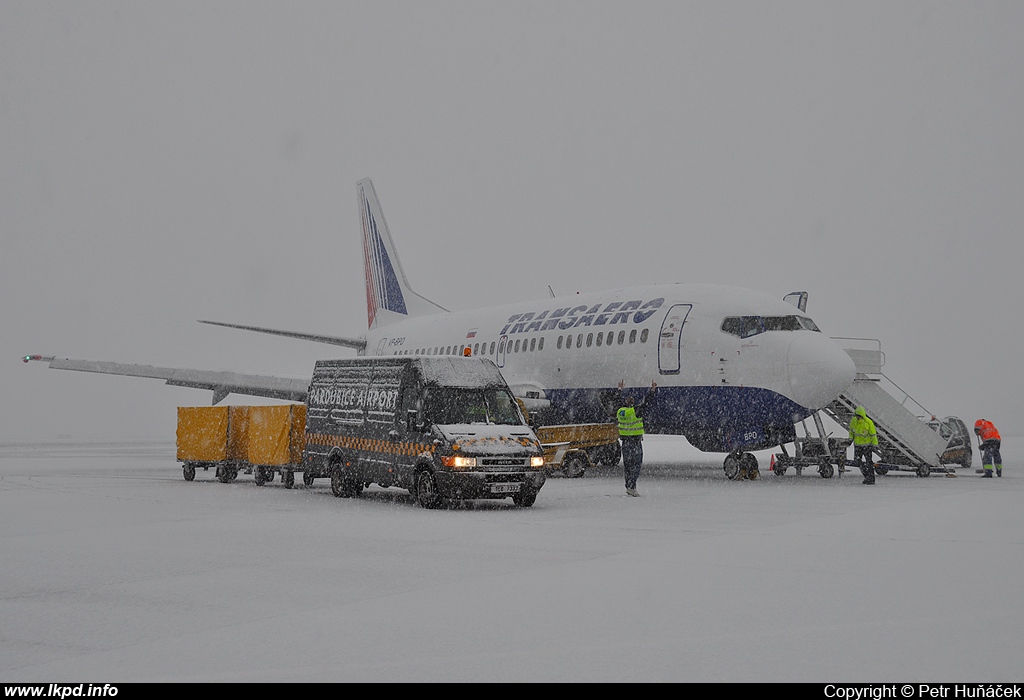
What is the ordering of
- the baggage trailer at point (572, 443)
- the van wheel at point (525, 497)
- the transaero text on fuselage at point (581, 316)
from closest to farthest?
the van wheel at point (525, 497) → the transaero text on fuselage at point (581, 316) → the baggage trailer at point (572, 443)

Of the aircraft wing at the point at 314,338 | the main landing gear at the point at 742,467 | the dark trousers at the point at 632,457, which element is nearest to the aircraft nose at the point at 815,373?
the main landing gear at the point at 742,467

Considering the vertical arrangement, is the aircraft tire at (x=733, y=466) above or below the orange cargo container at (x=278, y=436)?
below

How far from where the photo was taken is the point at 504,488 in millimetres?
15562

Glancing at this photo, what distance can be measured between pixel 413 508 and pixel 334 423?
11.2ft

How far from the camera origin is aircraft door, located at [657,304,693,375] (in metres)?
22.0

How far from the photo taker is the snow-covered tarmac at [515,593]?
19.2ft

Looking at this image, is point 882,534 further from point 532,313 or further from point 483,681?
point 532,313

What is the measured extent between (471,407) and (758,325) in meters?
7.15

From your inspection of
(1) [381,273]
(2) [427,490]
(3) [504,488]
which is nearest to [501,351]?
(1) [381,273]

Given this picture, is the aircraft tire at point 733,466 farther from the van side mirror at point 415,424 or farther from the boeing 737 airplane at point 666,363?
the van side mirror at point 415,424

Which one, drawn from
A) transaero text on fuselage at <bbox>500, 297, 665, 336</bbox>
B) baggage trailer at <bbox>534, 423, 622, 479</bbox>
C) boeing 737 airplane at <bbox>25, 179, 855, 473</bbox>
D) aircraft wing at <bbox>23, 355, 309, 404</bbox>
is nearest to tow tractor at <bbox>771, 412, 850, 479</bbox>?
boeing 737 airplane at <bbox>25, 179, 855, 473</bbox>

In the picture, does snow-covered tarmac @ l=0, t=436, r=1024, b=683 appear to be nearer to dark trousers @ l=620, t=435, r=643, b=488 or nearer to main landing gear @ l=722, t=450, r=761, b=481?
dark trousers @ l=620, t=435, r=643, b=488

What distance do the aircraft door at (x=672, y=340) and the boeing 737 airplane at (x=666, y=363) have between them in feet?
0.07

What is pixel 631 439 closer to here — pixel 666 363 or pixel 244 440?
pixel 666 363
